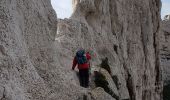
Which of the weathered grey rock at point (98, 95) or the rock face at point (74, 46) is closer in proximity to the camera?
the rock face at point (74, 46)

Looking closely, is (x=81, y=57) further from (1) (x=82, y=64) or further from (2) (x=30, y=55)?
(2) (x=30, y=55)

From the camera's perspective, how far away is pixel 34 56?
8.36m

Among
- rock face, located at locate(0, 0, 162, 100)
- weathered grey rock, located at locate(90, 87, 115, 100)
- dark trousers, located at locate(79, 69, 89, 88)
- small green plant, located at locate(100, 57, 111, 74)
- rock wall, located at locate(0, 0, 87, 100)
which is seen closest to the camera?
rock wall, located at locate(0, 0, 87, 100)

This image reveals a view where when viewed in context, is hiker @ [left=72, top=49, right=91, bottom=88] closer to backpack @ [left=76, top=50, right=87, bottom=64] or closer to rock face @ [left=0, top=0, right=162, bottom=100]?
backpack @ [left=76, top=50, right=87, bottom=64]

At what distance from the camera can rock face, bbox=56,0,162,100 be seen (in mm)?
15075

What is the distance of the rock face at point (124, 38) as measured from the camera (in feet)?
49.5

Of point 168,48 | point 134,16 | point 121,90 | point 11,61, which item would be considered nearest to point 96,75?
point 121,90

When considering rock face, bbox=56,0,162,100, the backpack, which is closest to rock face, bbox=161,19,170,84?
rock face, bbox=56,0,162,100

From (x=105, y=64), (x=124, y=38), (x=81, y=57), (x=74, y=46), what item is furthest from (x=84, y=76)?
(x=124, y=38)

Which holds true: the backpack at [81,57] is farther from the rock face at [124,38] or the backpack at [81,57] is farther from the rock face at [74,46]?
the rock face at [124,38]

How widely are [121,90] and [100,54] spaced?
4.69ft

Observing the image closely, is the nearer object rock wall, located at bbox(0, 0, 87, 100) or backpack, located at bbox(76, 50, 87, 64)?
rock wall, located at bbox(0, 0, 87, 100)

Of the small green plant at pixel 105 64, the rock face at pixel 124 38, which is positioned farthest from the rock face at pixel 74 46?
the small green plant at pixel 105 64

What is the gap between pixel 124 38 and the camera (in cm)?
2109
